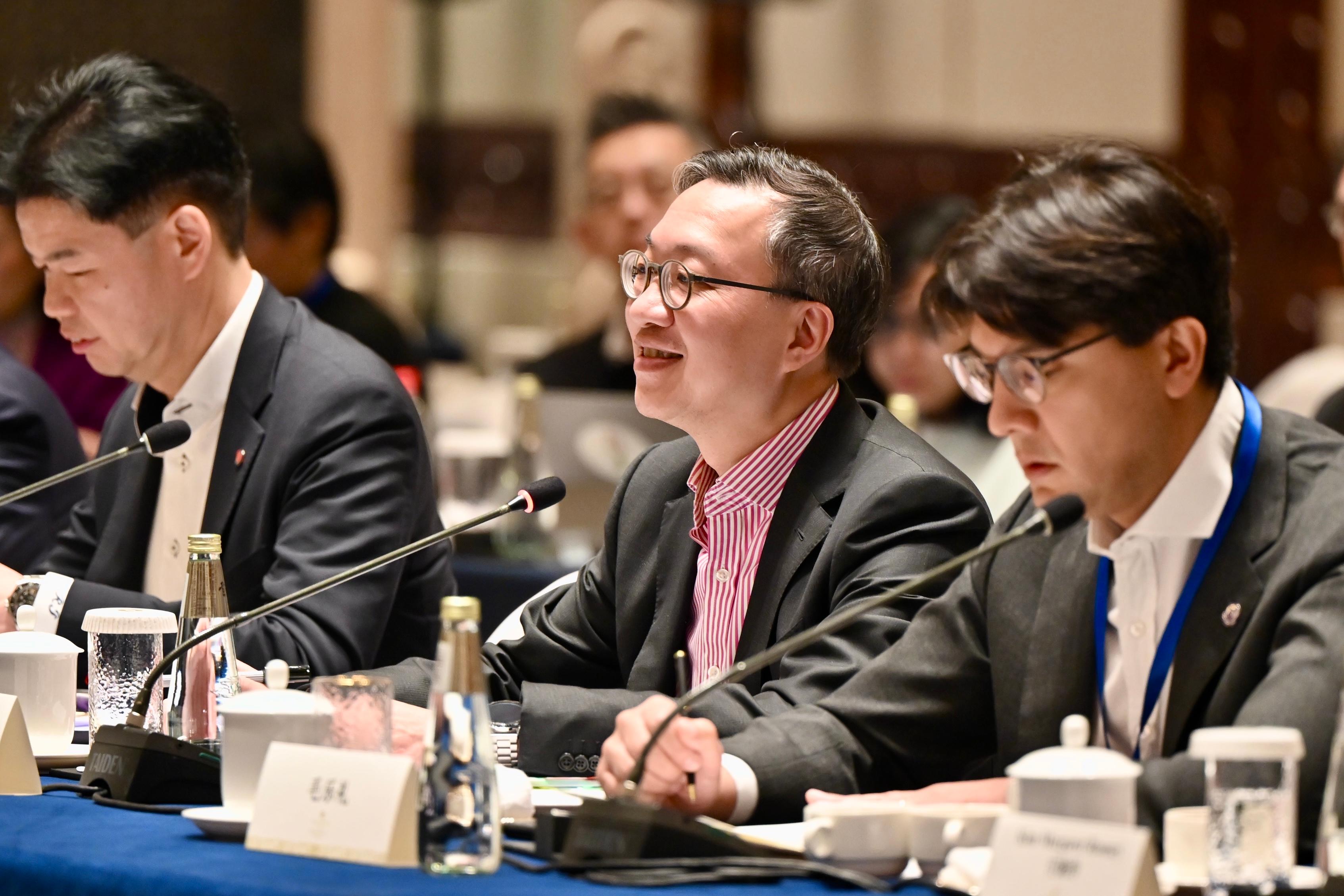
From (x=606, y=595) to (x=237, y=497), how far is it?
1.93 ft

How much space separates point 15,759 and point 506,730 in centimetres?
52

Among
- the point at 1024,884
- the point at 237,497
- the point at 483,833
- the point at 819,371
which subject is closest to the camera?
the point at 1024,884

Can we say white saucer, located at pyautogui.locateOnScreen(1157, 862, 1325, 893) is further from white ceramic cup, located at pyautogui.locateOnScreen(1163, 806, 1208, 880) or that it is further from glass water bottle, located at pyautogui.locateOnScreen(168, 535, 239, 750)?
glass water bottle, located at pyautogui.locateOnScreen(168, 535, 239, 750)

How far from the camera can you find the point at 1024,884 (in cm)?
136

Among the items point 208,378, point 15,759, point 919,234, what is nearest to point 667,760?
point 15,759

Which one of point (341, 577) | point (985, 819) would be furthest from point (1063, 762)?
point (341, 577)

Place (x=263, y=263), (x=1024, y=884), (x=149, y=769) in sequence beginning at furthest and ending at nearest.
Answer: (x=263, y=263), (x=149, y=769), (x=1024, y=884)

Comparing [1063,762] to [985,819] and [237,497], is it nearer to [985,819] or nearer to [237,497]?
[985,819]

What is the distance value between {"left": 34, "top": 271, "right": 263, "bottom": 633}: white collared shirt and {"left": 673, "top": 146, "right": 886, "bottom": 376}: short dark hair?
78 centimetres

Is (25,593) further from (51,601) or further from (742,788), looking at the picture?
(742,788)

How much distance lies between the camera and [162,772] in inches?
71.6

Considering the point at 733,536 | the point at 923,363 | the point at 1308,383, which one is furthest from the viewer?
the point at 1308,383

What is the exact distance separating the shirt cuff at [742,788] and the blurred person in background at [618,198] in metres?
2.96

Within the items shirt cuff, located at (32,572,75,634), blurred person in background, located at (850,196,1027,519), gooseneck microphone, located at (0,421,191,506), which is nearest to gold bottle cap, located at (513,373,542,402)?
blurred person in background, located at (850,196,1027,519)
